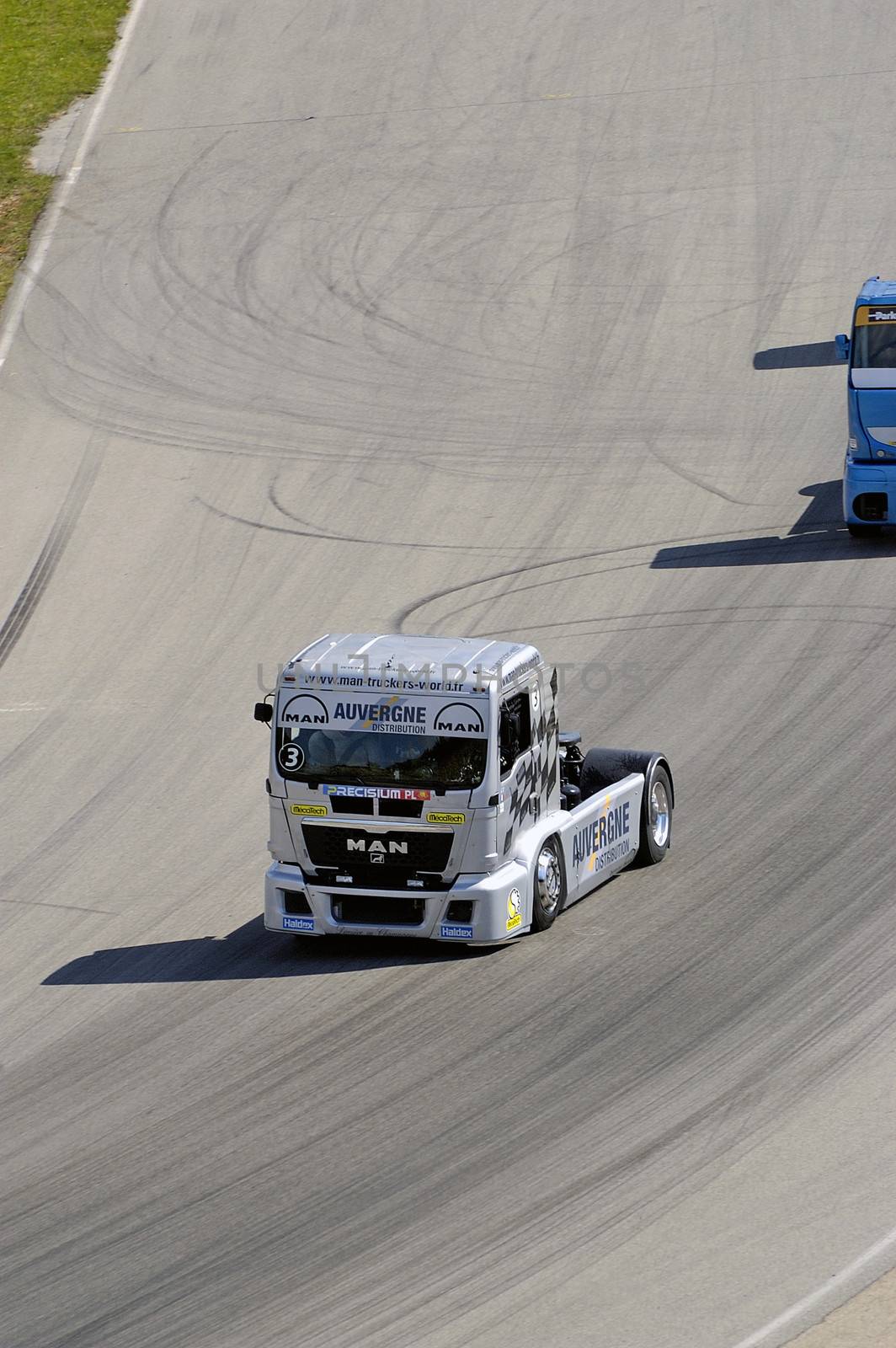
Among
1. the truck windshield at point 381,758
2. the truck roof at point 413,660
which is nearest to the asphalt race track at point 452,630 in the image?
the truck windshield at point 381,758

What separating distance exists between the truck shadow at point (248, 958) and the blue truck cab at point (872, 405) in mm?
11612

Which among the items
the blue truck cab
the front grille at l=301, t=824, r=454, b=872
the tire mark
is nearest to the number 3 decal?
the front grille at l=301, t=824, r=454, b=872

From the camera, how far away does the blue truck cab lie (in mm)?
23391

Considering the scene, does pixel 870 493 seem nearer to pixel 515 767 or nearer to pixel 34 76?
pixel 515 767

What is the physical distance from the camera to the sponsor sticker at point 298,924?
14.4 m

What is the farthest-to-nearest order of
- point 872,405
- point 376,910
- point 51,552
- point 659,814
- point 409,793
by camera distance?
point 51,552 < point 872,405 < point 659,814 < point 376,910 < point 409,793

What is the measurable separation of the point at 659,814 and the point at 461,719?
316 centimetres

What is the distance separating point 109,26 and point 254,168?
9200 mm

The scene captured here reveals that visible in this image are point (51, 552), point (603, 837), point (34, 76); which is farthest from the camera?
point (34, 76)

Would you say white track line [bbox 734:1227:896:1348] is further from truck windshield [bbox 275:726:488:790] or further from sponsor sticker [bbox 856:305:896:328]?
sponsor sticker [bbox 856:305:896:328]

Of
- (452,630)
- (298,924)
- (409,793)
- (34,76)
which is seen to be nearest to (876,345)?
(452,630)

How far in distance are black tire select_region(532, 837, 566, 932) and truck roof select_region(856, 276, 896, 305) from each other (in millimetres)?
11619

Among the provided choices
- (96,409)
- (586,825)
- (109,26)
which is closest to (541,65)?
(109,26)

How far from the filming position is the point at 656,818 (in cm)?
1619
